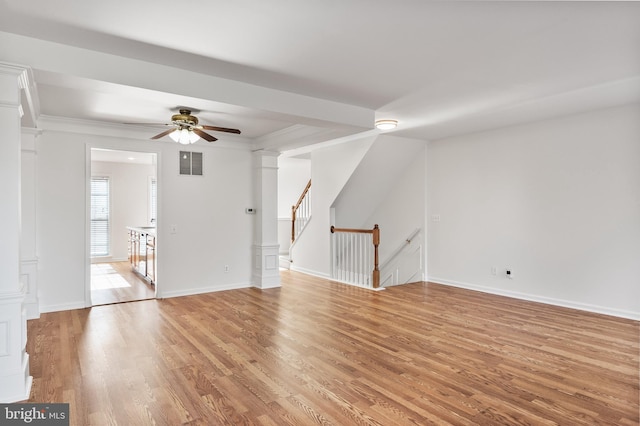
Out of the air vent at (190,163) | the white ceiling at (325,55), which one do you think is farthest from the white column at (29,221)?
the air vent at (190,163)

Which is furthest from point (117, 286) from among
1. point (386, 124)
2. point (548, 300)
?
point (548, 300)

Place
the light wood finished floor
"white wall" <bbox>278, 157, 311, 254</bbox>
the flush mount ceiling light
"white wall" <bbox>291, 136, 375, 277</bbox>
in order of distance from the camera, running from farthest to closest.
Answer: "white wall" <bbox>278, 157, 311, 254</bbox> < "white wall" <bbox>291, 136, 375, 277</bbox> < the light wood finished floor < the flush mount ceiling light

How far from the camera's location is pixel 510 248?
18.7 feet

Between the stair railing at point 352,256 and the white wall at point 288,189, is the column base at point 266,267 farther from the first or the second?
the white wall at point 288,189

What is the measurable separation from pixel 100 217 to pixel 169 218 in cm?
493

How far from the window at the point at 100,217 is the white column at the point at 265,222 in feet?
17.1

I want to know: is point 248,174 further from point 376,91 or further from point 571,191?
point 571,191

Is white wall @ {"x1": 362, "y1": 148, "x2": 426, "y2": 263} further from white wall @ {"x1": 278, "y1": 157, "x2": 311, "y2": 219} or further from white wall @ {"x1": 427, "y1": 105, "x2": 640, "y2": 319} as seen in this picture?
white wall @ {"x1": 278, "y1": 157, "x2": 311, "y2": 219}

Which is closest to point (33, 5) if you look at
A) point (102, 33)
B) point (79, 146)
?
point (102, 33)

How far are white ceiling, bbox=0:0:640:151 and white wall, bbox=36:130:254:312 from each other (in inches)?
35.9

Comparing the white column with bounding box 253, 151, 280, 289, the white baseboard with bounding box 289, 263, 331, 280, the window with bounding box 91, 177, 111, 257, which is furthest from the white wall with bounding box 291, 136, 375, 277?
the window with bounding box 91, 177, 111, 257

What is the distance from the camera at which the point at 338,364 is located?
10.7ft

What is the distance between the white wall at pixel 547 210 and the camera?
4590 mm

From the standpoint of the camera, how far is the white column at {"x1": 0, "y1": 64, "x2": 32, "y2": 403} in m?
2.61
